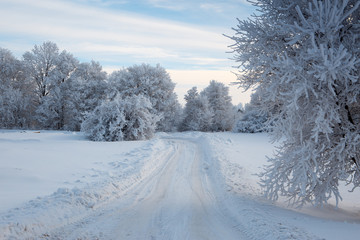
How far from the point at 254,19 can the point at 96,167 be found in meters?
6.78

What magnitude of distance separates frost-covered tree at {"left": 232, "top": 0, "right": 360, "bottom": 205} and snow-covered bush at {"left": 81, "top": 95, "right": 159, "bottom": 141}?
47.3ft

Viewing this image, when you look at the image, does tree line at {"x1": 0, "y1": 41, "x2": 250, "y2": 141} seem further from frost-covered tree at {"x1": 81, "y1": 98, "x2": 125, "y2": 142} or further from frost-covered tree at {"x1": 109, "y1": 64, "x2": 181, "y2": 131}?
frost-covered tree at {"x1": 81, "y1": 98, "x2": 125, "y2": 142}

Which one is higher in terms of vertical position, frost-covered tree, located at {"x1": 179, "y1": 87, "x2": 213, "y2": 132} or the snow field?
frost-covered tree, located at {"x1": 179, "y1": 87, "x2": 213, "y2": 132}

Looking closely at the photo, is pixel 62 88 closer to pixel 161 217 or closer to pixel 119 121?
pixel 119 121

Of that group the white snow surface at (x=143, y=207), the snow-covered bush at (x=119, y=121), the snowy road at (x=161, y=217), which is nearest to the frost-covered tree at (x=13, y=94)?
the snow-covered bush at (x=119, y=121)

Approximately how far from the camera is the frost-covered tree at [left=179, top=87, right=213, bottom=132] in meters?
38.9

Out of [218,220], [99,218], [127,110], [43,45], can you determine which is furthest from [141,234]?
[43,45]

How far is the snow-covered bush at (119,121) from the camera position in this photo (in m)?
18.4

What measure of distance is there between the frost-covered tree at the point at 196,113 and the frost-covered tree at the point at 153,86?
378 centimetres

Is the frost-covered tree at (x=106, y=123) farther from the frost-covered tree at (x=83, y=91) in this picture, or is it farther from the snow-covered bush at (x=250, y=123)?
Result: the snow-covered bush at (x=250, y=123)

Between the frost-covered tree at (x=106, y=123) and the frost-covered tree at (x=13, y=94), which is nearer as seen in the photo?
the frost-covered tree at (x=106, y=123)

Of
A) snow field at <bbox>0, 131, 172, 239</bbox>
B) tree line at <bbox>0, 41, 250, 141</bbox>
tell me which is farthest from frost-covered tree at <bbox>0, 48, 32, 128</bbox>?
snow field at <bbox>0, 131, 172, 239</bbox>

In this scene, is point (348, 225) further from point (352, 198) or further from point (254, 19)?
point (254, 19)

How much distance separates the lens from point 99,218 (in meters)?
4.40
